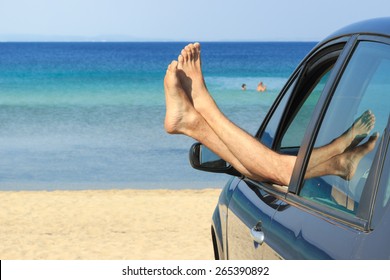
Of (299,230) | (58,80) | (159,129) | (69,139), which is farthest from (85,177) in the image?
(58,80)

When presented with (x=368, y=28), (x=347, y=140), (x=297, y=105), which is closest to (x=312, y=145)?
(x=347, y=140)

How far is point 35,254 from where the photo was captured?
962 centimetres

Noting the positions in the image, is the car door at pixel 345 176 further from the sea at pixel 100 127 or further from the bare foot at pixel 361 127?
the sea at pixel 100 127

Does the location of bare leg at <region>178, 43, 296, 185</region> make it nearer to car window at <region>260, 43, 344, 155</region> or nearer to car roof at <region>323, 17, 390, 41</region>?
car window at <region>260, 43, 344, 155</region>

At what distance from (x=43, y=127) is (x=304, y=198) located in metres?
27.7

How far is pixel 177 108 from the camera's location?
4.66m

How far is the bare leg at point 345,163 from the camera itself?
2.96 meters

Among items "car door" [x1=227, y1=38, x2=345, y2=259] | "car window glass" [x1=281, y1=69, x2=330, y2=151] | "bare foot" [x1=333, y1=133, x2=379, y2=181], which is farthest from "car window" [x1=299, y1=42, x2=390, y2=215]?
"car window glass" [x1=281, y1=69, x2=330, y2=151]

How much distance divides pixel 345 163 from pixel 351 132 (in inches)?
4.9

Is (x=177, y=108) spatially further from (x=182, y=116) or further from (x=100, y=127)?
(x=100, y=127)

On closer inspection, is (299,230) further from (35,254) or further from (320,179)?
(35,254)

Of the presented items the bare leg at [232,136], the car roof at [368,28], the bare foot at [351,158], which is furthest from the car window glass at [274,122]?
the bare foot at [351,158]
